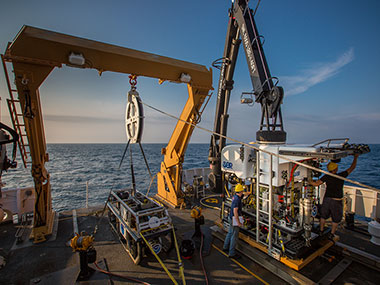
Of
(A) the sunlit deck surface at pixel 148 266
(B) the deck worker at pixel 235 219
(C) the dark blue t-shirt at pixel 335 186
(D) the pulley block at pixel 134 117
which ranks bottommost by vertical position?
(A) the sunlit deck surface at pixel 148 266

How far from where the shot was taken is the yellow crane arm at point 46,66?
5035 millimetres

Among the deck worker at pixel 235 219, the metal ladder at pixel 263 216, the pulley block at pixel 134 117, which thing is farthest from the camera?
the deck worker at pixel 235 219

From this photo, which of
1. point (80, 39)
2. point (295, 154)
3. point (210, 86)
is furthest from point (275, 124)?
point (80, 39)

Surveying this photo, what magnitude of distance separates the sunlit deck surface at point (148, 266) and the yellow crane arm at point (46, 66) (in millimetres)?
900

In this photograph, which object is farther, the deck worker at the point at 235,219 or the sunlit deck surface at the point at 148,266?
the deck worker at the point at 235,219

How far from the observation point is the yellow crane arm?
5.04 m

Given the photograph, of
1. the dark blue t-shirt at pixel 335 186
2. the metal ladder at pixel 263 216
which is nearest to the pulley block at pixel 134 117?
the metal ladder at pixel 263 216

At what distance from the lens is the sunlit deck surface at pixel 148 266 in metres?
4.55

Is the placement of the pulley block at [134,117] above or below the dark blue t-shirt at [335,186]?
above

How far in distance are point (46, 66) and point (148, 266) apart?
19.9 ft

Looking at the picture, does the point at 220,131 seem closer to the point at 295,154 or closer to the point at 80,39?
the point at 295,154

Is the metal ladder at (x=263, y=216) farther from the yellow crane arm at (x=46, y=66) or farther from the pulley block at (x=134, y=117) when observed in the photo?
the yellow crane arm at (x=46, y=66)

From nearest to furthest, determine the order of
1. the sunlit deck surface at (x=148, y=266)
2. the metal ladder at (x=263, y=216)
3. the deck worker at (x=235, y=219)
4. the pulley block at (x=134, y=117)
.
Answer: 1. the pulley block at (x=134, y=117)
2. the sunlit deck surface at (x=148, y=266)
3. the metal ladder at (x=263, y=216)
4. the deck worker at (x=235, y=219)

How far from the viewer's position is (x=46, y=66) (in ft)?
18.0
